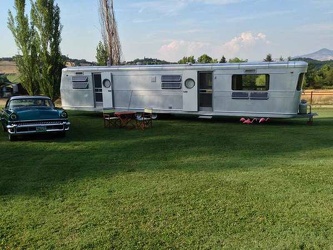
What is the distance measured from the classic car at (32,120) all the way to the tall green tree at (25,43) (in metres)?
13.0

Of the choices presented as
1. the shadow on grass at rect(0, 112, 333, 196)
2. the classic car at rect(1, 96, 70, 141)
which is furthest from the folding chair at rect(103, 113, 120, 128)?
the classic car at rect(1, 96, 70, 141)

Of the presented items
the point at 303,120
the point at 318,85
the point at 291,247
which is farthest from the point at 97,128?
the point at 318,85

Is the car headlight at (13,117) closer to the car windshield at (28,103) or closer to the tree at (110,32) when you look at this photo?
the car windshield at (28,103)

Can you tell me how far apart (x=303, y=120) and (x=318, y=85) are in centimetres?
3071

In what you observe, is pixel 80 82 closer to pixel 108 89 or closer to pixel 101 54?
pixel 108 89

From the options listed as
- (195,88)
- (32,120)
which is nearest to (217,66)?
(195,88)

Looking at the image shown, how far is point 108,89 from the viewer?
1457 centimetres

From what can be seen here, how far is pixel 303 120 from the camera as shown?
13688 millimetres

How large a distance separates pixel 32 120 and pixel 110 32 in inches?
643

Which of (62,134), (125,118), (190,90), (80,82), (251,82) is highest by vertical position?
(80,82)

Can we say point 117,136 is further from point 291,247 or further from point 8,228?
point 291,247

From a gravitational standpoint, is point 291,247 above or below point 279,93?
below

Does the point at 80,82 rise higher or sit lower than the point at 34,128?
higher

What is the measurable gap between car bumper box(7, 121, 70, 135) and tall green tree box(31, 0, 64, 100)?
13334 mm
